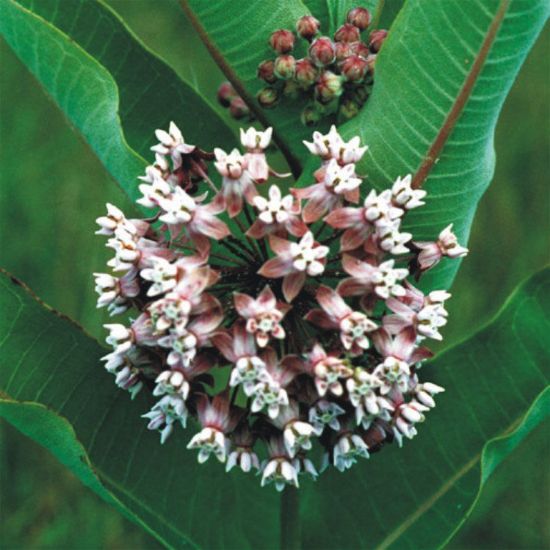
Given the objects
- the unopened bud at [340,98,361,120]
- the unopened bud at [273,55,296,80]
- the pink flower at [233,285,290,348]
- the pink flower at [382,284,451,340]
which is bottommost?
the pink flower at [382,284,451,340]

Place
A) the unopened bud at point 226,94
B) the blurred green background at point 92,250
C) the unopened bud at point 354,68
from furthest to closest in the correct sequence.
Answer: the blurred green background at point 92,250, the unopened bud at point 226,94, the unopened bud at point 354,68

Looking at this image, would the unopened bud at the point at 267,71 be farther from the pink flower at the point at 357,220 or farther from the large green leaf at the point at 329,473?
the large green leaf at the point at 329,473

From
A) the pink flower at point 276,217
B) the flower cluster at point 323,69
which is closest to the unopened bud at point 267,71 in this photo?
the flower cluster at point 323,69

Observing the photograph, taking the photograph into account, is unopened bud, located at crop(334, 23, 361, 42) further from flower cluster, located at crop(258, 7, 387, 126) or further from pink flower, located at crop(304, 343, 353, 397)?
pink flower, located at crop(304, 343, 353, 397)

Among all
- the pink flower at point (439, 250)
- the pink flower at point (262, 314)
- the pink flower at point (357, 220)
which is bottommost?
the pink flower at point (262, 314)

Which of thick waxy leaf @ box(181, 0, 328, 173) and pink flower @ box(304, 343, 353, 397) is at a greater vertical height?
thick waxy leaf @ box(181, 0, 328, 173)

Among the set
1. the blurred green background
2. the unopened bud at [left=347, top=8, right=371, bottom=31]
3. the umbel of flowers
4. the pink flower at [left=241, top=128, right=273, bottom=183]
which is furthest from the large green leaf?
the blurred green background

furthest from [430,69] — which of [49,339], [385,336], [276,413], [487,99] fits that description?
[49,339]
